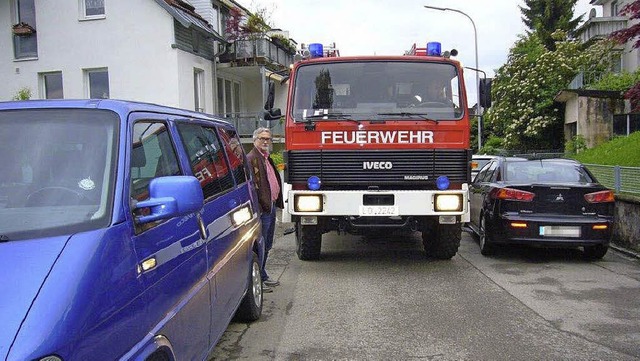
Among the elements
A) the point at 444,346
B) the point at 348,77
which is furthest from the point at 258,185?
the point at 444,346

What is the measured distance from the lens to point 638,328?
5.28m

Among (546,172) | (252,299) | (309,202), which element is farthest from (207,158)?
(546,172)

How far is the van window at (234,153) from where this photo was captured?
17.0 feet

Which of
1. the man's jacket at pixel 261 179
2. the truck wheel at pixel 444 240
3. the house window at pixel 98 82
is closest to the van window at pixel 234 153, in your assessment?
the man's jacket at pixel 261 179

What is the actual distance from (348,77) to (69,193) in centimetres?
550

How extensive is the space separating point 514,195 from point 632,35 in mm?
3115

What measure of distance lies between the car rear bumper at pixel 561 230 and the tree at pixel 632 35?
2377 millimetres

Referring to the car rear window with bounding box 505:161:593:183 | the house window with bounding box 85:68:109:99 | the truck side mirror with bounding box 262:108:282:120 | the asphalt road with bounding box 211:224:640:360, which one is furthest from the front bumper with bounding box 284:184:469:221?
the house window with bounding box 85:68:109:99

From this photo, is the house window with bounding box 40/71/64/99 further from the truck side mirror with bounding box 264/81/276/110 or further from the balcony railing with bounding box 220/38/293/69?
the truck side mirror with bounding box 264/81/276/110

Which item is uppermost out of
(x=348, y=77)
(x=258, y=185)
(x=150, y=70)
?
(x=150, y=70)

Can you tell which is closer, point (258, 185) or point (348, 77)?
point (258, 185)

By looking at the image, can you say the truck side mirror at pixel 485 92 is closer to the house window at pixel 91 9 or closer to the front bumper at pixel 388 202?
the front bumper at pixel 388 202

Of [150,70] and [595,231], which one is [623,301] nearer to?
[595,231]

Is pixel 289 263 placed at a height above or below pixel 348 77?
below
